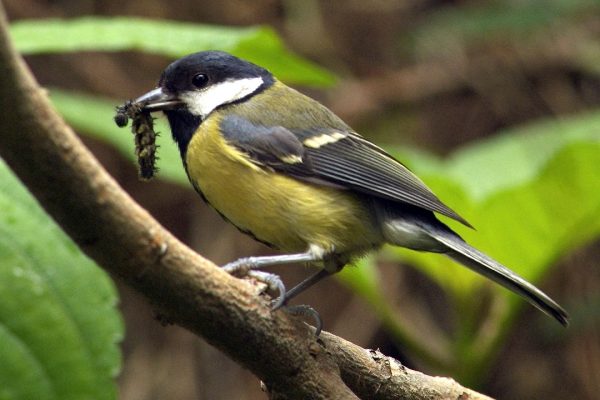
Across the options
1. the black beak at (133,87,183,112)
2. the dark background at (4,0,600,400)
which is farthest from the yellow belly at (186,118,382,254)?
the dark background at (4,0,600,400)

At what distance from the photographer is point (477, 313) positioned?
9.64ft

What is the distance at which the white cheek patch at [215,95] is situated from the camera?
2.28 metres

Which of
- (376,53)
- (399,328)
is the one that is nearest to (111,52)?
(376,53)

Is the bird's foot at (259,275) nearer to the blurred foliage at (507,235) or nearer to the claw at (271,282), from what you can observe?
the claw at (271,282)

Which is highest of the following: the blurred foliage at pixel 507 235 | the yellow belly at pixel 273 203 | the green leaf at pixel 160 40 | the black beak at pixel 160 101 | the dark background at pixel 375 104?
the green leaf at pixel 160 40

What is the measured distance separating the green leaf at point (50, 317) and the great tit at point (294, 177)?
0.36 metres

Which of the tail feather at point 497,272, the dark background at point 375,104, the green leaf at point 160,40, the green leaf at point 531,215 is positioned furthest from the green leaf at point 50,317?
the dark background at point 375,104

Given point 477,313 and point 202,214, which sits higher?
point 477,313

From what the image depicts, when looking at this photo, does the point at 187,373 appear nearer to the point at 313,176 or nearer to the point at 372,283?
the point at 372,283

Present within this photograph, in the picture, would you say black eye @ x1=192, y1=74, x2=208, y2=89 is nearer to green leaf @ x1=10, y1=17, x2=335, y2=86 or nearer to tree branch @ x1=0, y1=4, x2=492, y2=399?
green leaf @ x1=10, y1=17, x2=335, y2=86

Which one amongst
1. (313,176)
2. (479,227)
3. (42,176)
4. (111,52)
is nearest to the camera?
(42,176)

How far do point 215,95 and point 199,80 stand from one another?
Answer: 0.17ft

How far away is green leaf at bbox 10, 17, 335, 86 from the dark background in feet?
6.21

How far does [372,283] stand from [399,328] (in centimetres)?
19
